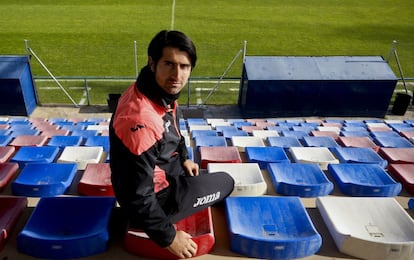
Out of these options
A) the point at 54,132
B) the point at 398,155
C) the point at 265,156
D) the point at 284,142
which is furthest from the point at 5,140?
the point at 398,155

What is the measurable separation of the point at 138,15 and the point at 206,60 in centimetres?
1117

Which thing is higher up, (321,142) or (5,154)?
(5,154)

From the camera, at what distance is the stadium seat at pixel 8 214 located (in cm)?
234

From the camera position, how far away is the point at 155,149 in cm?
219

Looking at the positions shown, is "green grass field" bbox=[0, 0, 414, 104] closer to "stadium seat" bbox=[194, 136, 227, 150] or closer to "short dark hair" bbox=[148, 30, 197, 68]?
"stadium seat" bbox=[194, 136, 227, 150]

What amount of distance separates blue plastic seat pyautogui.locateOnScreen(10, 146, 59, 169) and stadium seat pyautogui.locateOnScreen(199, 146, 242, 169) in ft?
6.48

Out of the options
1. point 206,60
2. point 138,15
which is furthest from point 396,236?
point 138,15

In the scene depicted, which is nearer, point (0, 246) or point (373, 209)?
point (0, 246)

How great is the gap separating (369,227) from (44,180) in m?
2.91

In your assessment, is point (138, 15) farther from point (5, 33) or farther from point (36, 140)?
point (36, 140)

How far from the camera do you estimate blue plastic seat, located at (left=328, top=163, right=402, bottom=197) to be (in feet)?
10.3

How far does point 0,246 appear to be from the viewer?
2.29 meters

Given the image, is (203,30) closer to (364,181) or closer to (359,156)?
(359,156)

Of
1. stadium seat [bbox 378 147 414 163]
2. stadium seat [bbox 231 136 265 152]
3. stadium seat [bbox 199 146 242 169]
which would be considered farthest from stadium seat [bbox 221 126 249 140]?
stadium seat [bbox 378 147 414 163]
